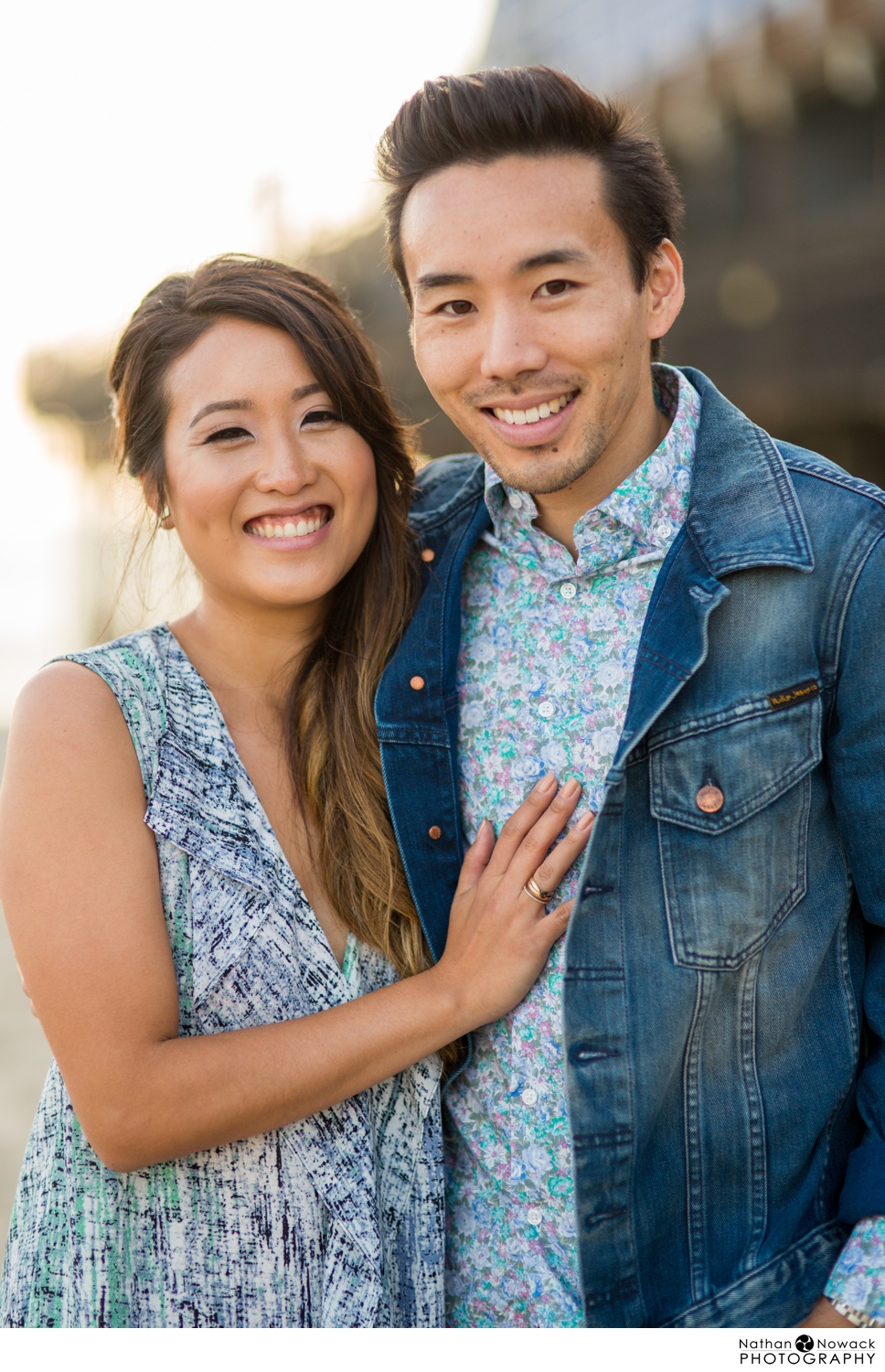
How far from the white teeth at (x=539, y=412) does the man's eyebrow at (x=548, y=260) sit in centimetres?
23

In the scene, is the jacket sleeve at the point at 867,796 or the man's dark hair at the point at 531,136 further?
the man's dark hair at the point at 531,136

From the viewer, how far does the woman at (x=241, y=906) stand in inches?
69.5

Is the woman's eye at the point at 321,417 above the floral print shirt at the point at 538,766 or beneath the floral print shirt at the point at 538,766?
above

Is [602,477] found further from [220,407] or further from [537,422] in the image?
[220,407]

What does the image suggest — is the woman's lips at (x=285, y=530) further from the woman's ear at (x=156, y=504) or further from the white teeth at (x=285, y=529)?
the woman's ear at (x=156, y=504)

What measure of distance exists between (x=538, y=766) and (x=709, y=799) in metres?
0.33

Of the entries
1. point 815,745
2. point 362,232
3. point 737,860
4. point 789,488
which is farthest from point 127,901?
point 362,232

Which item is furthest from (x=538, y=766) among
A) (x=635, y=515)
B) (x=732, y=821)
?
(x=635, y=515)

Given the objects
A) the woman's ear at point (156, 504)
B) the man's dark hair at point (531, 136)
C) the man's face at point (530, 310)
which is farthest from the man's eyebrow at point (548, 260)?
the woman's ear at point (156, 504)

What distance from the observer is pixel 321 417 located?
7.04 ft

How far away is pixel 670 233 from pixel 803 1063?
1.62m

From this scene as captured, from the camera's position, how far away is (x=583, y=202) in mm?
1985

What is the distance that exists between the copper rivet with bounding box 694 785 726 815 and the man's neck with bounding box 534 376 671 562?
0.54 meters

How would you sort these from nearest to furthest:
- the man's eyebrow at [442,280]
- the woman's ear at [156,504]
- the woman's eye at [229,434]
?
the man's eyebrow at [442,280], the woman's eye at [229,434], the woman's ear at [156,504]
